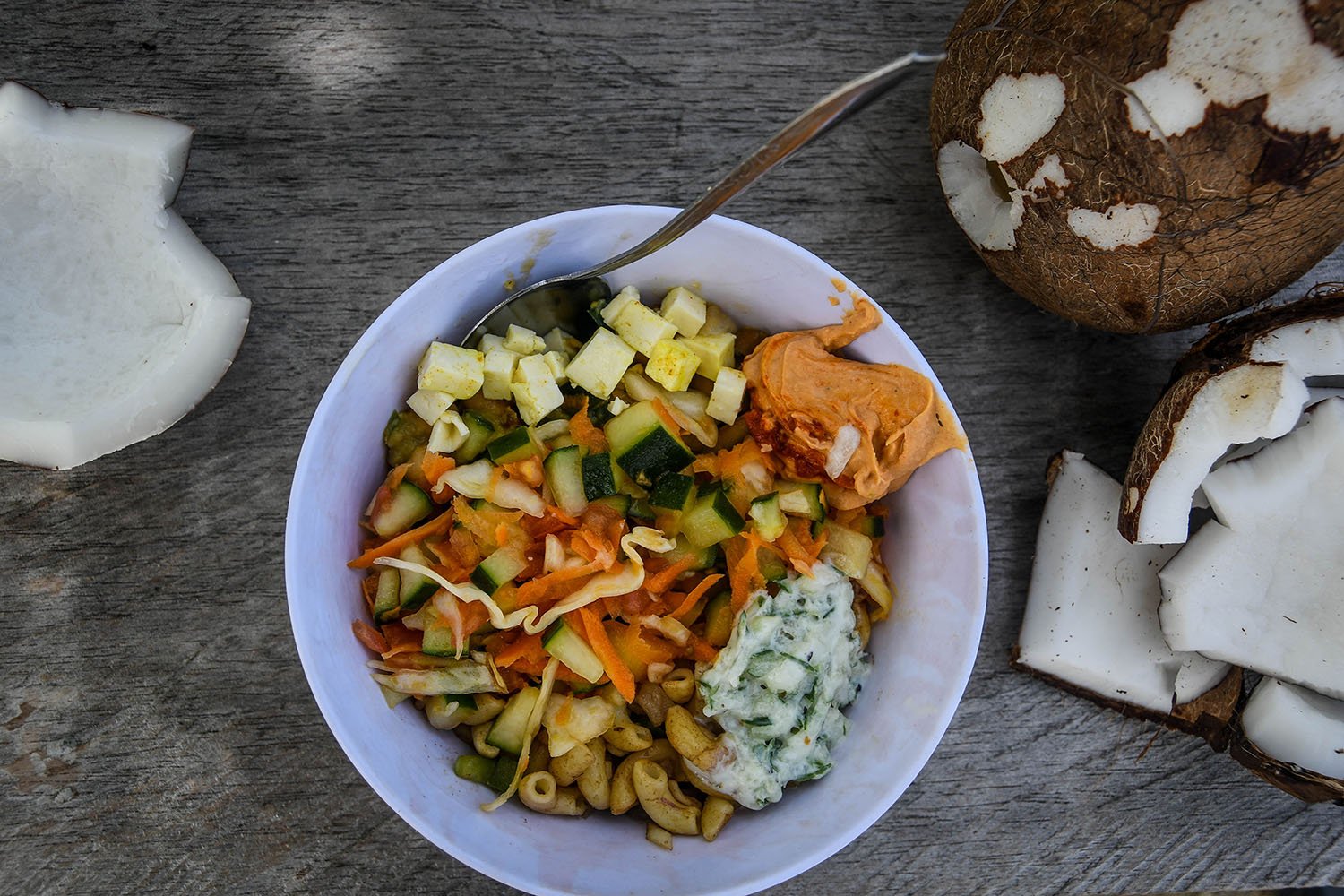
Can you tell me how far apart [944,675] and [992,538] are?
0.39 metres

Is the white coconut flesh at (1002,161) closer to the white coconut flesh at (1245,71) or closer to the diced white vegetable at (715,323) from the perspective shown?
the white coconut flesh at (1245,71)

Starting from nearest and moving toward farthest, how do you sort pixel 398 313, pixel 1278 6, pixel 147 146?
pixel 1278 6, pixel 398 313, pixel 147 146

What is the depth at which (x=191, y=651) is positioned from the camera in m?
1.59

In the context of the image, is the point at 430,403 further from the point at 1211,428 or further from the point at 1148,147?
the point at 1211,428

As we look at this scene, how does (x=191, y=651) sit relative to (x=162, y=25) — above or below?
below

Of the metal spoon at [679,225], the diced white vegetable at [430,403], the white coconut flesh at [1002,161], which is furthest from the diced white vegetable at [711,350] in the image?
the white coconut flesh at [1002,161]

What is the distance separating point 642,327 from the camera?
4.53ft

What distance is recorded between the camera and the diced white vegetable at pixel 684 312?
1398mm

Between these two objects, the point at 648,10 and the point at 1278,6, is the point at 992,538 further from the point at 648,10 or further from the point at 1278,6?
the point at 648,10

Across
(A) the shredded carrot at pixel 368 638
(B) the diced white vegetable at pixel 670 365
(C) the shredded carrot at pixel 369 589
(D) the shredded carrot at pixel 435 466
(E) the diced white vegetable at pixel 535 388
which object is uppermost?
(B) the diced white vegetable at pixel 670 365

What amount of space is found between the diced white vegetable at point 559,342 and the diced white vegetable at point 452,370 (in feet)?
0.39

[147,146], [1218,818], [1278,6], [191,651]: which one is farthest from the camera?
[1218,818]

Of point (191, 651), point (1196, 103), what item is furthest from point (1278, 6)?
point (191, 651)

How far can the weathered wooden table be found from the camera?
159 centimetres
